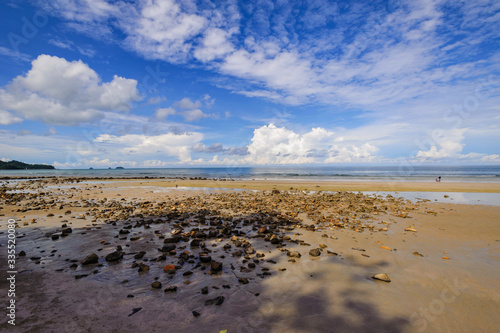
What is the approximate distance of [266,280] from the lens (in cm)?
524

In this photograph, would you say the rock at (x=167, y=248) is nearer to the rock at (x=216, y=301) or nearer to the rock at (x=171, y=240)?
the rock at (x=171, y=240)

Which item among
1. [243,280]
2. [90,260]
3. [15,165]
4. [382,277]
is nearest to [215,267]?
[243,280]

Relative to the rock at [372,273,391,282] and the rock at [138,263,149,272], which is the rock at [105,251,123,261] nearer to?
the rock at [138,263,149,272]

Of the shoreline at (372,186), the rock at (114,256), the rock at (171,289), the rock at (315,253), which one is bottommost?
the shoreline at (372,186)

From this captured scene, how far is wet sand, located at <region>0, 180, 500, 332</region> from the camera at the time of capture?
3.80 m

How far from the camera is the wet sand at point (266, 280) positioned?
12.5 feet

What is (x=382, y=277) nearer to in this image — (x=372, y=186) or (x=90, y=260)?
(x=90, y=260)

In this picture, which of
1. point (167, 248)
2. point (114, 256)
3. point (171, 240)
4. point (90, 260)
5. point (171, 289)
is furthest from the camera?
point (171, 240)

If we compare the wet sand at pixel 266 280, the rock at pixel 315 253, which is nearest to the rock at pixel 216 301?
the wet sand at pixel 266 280

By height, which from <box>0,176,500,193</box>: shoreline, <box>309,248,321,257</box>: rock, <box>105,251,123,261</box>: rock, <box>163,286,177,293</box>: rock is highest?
<box>105,251,123,261</box>: rock

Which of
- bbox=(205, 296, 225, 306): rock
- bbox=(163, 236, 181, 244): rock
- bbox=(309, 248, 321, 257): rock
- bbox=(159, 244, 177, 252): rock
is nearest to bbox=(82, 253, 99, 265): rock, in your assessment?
bbox=(159, 244, 177, 252): rock

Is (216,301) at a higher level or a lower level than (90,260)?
lower

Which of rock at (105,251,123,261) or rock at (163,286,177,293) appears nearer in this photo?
rock at (163,286,177,293)

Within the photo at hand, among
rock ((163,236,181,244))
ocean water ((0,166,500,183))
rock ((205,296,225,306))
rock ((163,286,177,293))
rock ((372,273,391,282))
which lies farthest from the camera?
ocean water ((0,166,500,183))
